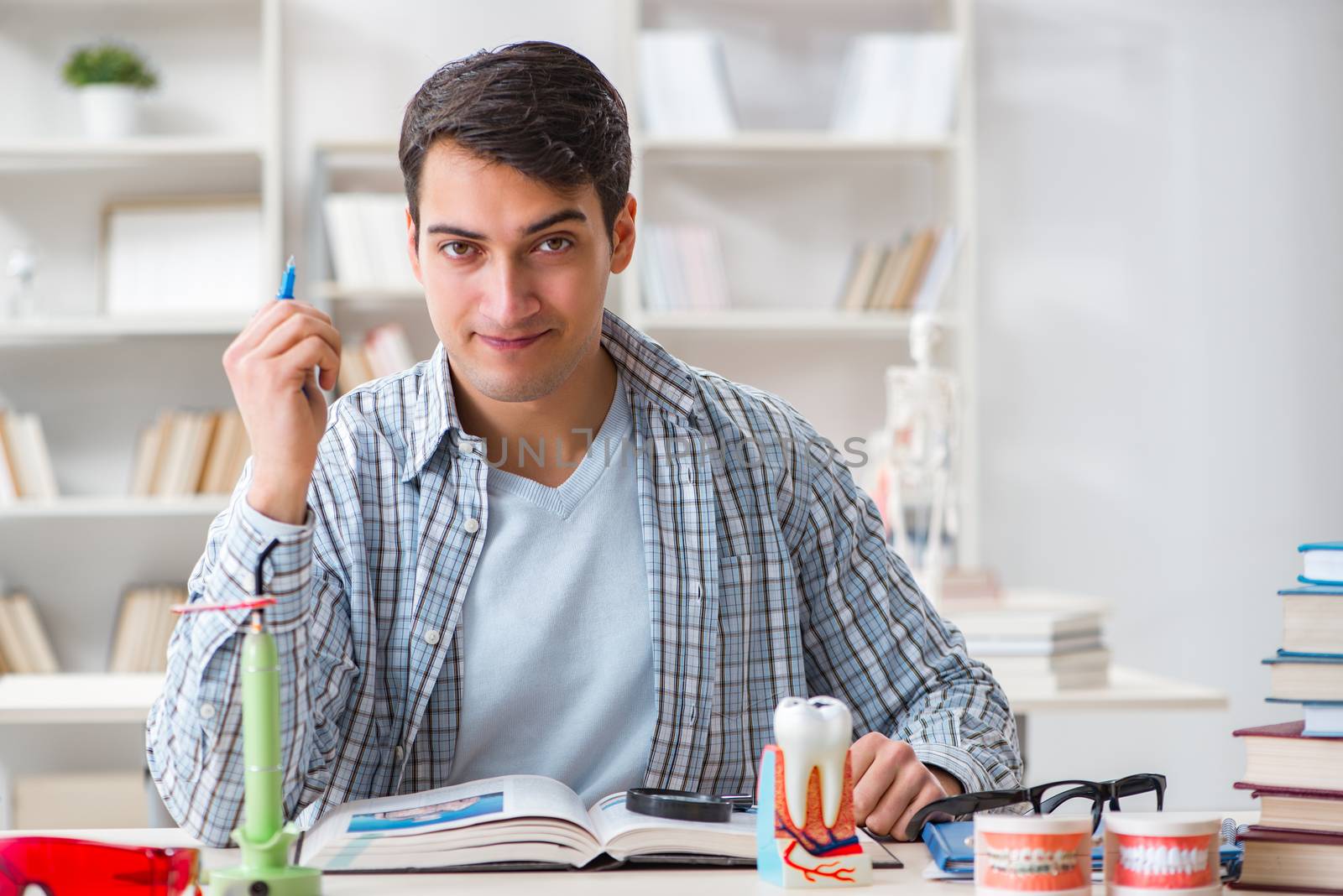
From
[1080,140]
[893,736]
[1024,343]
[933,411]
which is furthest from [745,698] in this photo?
[1080,140]

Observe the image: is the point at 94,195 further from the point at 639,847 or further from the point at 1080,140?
the point at 639,847

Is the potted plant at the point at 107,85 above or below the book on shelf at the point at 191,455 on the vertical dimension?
above

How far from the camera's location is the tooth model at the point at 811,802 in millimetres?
908

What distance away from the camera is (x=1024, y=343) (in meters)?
3.54

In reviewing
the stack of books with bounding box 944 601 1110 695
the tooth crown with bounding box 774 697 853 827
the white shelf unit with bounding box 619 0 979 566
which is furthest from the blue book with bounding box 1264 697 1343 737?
the white shelf unit with bounding box 619 0 979 566

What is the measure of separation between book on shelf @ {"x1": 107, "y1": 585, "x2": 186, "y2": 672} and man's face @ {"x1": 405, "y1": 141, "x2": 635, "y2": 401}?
2.19 meters

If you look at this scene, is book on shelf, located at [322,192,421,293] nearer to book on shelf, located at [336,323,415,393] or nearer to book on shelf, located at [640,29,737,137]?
book on shelf, located at [336,323,415,393]

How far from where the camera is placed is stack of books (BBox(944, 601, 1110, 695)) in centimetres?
230

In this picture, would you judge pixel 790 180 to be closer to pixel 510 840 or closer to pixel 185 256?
pixel 185 256

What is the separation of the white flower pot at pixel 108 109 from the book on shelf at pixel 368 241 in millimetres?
502

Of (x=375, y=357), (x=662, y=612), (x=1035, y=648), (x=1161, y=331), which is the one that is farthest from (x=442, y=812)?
(x=1161, y=331)

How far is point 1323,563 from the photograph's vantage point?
94 cm

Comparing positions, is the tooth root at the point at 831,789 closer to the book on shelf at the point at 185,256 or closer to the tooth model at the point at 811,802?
the tooth model at the point at 811,802

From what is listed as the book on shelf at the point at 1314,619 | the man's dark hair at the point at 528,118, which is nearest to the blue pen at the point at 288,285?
the man's dark hair at the point at 528,118
